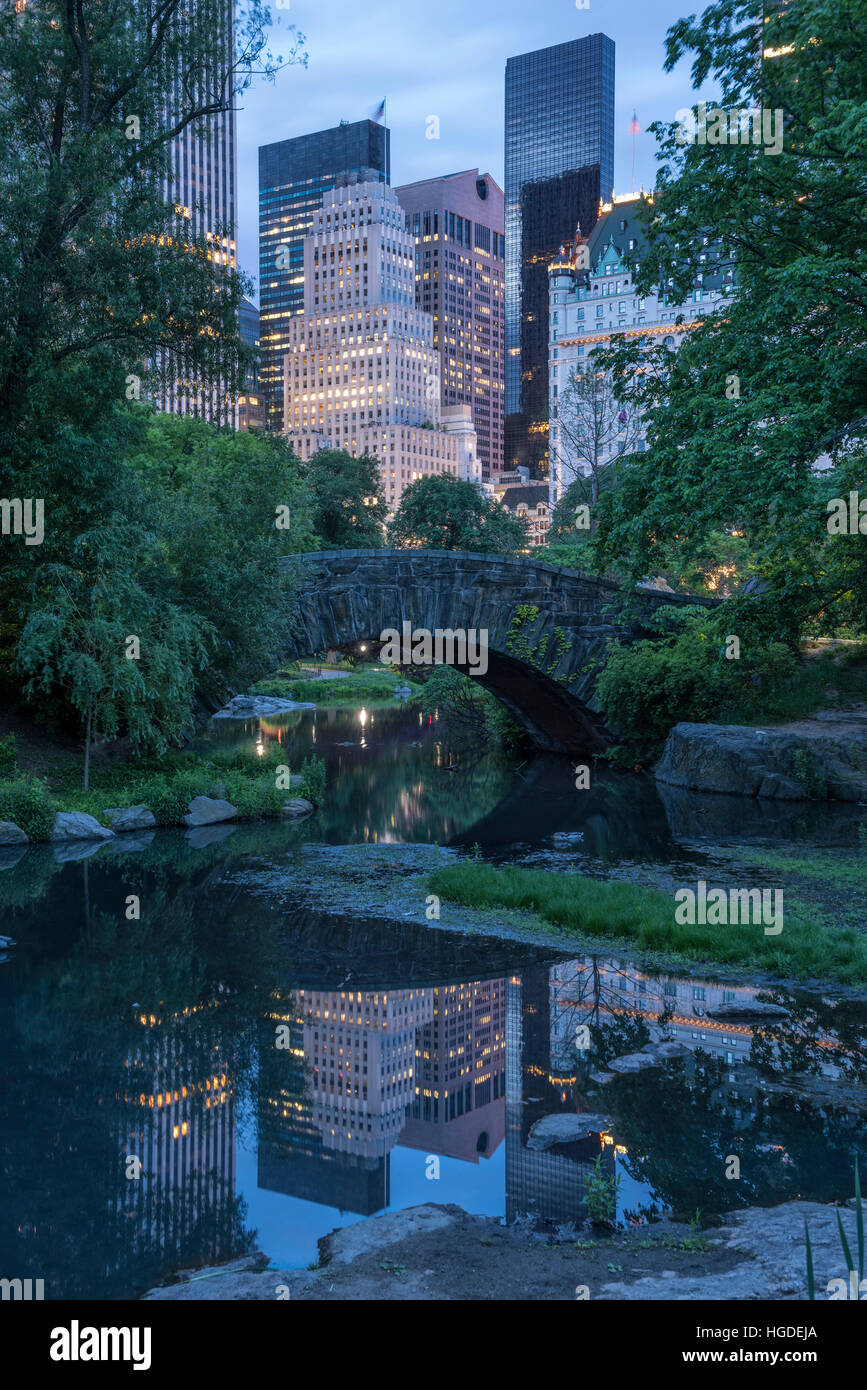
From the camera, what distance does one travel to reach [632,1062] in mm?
8773

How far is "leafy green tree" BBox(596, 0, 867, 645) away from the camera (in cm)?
1497

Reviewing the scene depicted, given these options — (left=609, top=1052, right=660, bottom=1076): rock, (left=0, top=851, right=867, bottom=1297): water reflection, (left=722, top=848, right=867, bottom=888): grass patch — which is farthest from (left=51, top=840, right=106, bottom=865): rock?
(left=609, top=1052, right=660, bottom=1076): rock

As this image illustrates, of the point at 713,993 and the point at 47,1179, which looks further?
the point at 713,993

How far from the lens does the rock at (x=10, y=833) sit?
19266 millimetres

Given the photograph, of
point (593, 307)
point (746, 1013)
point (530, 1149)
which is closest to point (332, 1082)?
point (530, 1149)

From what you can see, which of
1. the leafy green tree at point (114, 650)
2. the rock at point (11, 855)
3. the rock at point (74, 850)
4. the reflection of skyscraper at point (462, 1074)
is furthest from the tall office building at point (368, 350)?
the reflection of skyscraper at point (462, 1074)

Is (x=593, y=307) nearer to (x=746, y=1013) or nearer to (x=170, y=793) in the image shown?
(x=170, y=793)

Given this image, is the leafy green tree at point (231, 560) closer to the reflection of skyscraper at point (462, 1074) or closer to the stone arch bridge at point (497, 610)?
the stone arch bridge at point (497, 610)

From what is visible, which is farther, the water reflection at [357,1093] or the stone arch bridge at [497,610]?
the stone arch bridge at [497,610]

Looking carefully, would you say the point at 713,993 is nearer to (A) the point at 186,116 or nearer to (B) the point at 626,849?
(B) the point at 626,849

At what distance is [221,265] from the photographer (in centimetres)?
2066

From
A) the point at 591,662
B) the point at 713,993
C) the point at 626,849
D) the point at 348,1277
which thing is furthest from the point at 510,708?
the point at 348,1277

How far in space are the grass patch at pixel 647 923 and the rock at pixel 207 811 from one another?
314 inches
